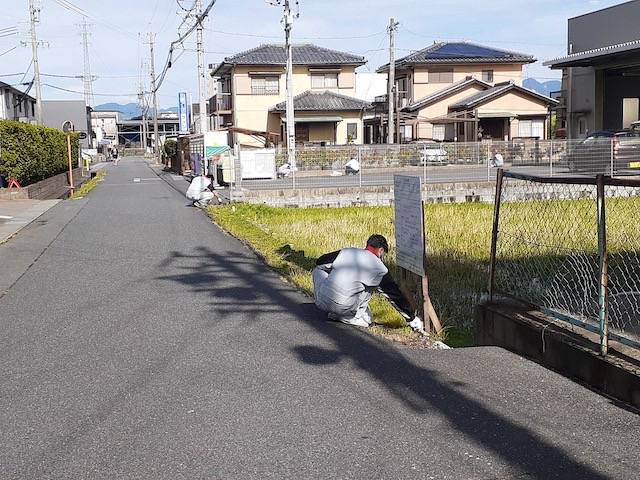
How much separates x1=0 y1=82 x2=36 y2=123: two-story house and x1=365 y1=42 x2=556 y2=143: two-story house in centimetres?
2389

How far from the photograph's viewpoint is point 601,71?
1254 inches

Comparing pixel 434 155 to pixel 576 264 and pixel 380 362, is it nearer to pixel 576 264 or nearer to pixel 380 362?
pixel 576 264

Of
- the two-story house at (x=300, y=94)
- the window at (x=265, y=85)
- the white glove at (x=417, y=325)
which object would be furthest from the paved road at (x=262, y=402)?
the window at (x=265, y=85)

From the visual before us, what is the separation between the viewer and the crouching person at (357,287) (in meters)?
7.29

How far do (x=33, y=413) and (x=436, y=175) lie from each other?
22717 millimetres

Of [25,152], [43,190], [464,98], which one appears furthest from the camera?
[464,98]

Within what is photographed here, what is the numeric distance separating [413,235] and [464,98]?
4035 centimetres

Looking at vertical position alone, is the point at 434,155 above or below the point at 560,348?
above

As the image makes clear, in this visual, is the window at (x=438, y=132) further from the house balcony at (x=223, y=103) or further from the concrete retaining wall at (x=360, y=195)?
the concrete retaining wall at (x=360, y=195)

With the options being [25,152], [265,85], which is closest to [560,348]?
[25,152]

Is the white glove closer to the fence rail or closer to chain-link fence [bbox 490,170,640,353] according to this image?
chain-link fence [bbox 490,170,640,353]

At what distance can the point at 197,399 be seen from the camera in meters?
5.24

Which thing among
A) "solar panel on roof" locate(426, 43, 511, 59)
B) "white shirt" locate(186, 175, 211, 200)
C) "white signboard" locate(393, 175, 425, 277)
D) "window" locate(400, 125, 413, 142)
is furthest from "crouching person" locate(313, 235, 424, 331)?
"solar panel on roof" locate(426, 43, 511, 59)

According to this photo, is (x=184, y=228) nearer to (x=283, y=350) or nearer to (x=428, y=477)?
(x=283, y=350)
